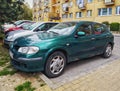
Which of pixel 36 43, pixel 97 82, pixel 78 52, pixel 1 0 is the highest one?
pixel 1 0

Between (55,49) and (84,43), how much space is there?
131cm

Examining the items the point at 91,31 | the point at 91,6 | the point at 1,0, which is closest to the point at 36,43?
the point at 91,31

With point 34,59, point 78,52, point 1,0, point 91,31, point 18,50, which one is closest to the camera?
point 34,59

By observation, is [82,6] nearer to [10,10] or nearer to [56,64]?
[10,10]

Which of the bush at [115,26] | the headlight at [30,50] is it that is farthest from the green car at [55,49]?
the bush at [115,26]

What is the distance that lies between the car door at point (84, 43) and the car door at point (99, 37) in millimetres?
260

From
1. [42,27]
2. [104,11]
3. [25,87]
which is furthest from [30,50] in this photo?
[104,11]

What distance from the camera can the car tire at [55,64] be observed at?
14.7 ft

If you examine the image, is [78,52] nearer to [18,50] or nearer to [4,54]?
[18,50]

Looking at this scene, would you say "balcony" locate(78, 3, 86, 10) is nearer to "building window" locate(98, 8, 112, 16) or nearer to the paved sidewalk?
"building window" locate(98, 8, 112, 16)

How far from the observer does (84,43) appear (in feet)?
18.0

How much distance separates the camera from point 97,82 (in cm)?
432

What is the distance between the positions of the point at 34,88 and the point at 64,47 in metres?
1.46

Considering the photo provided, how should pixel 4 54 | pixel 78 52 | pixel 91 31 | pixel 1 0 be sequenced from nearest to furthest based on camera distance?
pixel 78 52 → pixel 91 31 → pixel 4 54 → pixel 1 0
